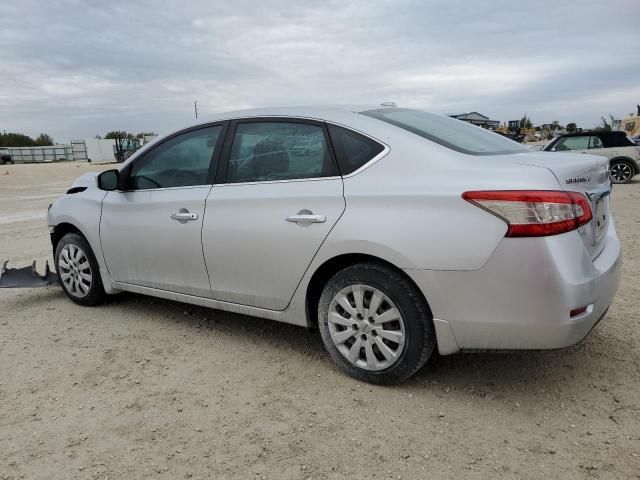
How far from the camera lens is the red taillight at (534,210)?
2518mm

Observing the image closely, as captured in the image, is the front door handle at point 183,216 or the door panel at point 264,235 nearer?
the door panel at point 264,235

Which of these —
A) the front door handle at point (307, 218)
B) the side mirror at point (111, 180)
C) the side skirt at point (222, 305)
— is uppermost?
the side mirror at point (111, 180)

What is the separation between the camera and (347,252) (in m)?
2.99

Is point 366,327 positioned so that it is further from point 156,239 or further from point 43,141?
point 43,141

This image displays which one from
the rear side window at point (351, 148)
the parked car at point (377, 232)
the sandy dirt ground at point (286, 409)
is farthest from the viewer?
the rear side window at point (351, 148)

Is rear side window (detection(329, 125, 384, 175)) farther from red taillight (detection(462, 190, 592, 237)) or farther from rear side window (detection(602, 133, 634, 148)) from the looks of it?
rear side window (detection(602, 133, 634, 148))

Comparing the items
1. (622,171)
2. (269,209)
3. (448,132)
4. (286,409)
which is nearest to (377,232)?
(269,209)

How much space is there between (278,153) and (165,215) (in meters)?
1.03

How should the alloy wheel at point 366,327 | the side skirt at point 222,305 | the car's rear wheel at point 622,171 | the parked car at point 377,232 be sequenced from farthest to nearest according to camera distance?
the car's rear wheel at point 622,171 → the side skirt at point 222,305 → the alloy wheel at point 366,327 → the parked car at point 377,232

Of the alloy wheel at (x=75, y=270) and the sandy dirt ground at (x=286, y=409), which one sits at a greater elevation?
the alloy wheel at (x=75, y=270)

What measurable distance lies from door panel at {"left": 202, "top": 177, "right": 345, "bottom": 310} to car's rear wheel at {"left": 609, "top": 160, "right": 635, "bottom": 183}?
15252 mm

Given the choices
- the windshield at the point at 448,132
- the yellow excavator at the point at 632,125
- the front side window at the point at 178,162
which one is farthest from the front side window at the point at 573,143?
the yellow excavator at the point at 632,125

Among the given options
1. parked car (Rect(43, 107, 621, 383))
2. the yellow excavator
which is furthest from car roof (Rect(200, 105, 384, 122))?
the yellow excavator

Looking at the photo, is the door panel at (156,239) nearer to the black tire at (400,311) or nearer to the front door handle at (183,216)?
the front door handle at (183,216)
